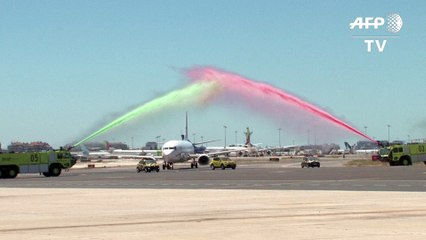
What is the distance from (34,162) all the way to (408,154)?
2177 inches

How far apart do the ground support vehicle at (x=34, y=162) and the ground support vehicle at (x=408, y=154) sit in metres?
48.7

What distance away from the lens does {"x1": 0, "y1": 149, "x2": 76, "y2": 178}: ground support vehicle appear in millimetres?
94125

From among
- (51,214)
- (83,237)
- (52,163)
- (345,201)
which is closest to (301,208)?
(345,201)

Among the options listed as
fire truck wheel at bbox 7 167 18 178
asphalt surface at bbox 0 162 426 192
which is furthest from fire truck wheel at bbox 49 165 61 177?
asphalt surface at bbox 0 162 426 192

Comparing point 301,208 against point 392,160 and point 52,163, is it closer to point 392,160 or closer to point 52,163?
point 52,163

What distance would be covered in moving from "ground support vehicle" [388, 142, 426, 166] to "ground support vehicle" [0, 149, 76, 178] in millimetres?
48696

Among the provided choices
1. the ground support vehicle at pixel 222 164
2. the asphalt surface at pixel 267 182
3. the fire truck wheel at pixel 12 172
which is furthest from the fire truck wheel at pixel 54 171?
the ground support vehicle at pixel 222 164

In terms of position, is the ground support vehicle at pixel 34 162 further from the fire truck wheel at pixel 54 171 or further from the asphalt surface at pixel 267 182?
the asphalt surface at pixel 267 182

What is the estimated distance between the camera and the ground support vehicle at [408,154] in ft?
378

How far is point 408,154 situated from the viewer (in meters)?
116

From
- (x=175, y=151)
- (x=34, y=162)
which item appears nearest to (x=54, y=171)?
(x=34, y=162)

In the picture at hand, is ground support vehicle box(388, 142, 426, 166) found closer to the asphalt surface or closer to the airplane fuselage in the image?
the airplane fuselage

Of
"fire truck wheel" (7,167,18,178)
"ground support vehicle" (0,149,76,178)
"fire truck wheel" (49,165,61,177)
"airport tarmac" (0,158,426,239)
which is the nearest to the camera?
"airport tarmac" (0,158,426,239)

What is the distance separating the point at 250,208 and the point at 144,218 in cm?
555
